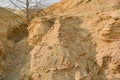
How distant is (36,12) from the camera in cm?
1032

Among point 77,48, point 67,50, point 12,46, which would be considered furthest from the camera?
point 12,46

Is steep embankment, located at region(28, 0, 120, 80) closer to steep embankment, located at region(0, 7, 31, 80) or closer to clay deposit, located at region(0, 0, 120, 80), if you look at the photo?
→ clay deposit, located at region(0, 0, 120, 80)

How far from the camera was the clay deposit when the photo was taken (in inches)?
261

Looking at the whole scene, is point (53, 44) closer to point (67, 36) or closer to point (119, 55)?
point (67, 36)

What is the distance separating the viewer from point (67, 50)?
6902 millimetres

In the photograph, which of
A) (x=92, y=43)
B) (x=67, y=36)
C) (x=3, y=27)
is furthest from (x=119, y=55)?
(x=3, y=27)

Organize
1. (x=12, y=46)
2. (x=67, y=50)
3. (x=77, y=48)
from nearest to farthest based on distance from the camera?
(x=67, y=50) < (x=77, y=48) < (x=12, y=46)

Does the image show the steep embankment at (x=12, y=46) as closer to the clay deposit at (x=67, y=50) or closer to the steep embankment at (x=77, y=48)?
the clay deposit at (x=67, y=50)

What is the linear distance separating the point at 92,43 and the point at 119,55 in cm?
79

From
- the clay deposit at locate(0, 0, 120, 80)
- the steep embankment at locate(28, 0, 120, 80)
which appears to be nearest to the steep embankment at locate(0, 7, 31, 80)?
the clay deposit at locate(0, 0, 120, 80)

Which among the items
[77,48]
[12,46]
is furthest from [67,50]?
[12,46]

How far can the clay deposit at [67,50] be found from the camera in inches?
261

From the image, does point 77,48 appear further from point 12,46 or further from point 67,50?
point 12,46

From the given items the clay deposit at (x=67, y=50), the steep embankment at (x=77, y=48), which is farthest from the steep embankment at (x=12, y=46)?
the steep embankment at (x=77, y=48)
